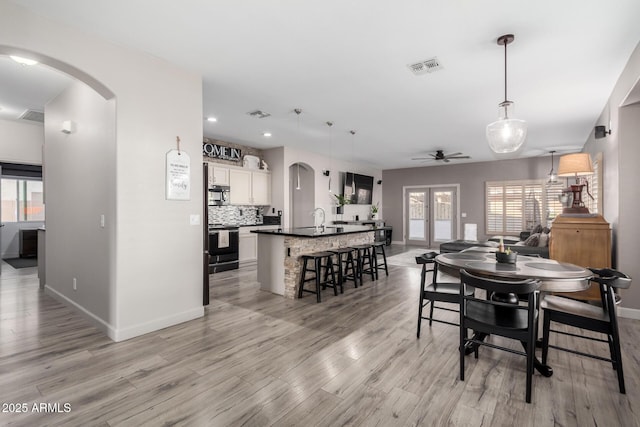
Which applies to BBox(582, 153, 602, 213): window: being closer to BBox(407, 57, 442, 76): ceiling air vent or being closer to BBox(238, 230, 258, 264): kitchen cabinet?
BBox(407, 57, 442, 76): ceiling air vent

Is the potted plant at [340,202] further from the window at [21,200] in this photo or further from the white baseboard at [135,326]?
the window at [21,200]

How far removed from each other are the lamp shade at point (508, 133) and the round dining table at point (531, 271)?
1.07 metres

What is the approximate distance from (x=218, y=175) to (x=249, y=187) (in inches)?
32.1

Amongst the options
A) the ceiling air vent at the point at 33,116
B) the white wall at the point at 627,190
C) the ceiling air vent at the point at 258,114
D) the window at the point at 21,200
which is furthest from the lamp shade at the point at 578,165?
the window at the point at 21,200

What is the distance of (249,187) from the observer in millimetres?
7086

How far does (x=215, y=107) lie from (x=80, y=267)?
2721mm

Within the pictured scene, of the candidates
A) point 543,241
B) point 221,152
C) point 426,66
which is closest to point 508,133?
point 426,66

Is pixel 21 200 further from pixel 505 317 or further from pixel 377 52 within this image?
pixel 505 317

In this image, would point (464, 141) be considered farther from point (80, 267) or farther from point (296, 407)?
point (80, 267)

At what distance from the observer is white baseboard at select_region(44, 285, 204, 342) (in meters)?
2.91

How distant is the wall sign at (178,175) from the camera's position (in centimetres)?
324

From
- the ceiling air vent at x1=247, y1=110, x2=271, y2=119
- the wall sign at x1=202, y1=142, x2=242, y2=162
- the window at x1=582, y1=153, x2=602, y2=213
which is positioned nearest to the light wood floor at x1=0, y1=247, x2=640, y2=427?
the window at x1=582, y1=153, x2=602, y2=213

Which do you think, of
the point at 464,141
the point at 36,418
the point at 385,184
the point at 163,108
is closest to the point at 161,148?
the point at 163,108

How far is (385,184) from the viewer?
1128 centimetres
